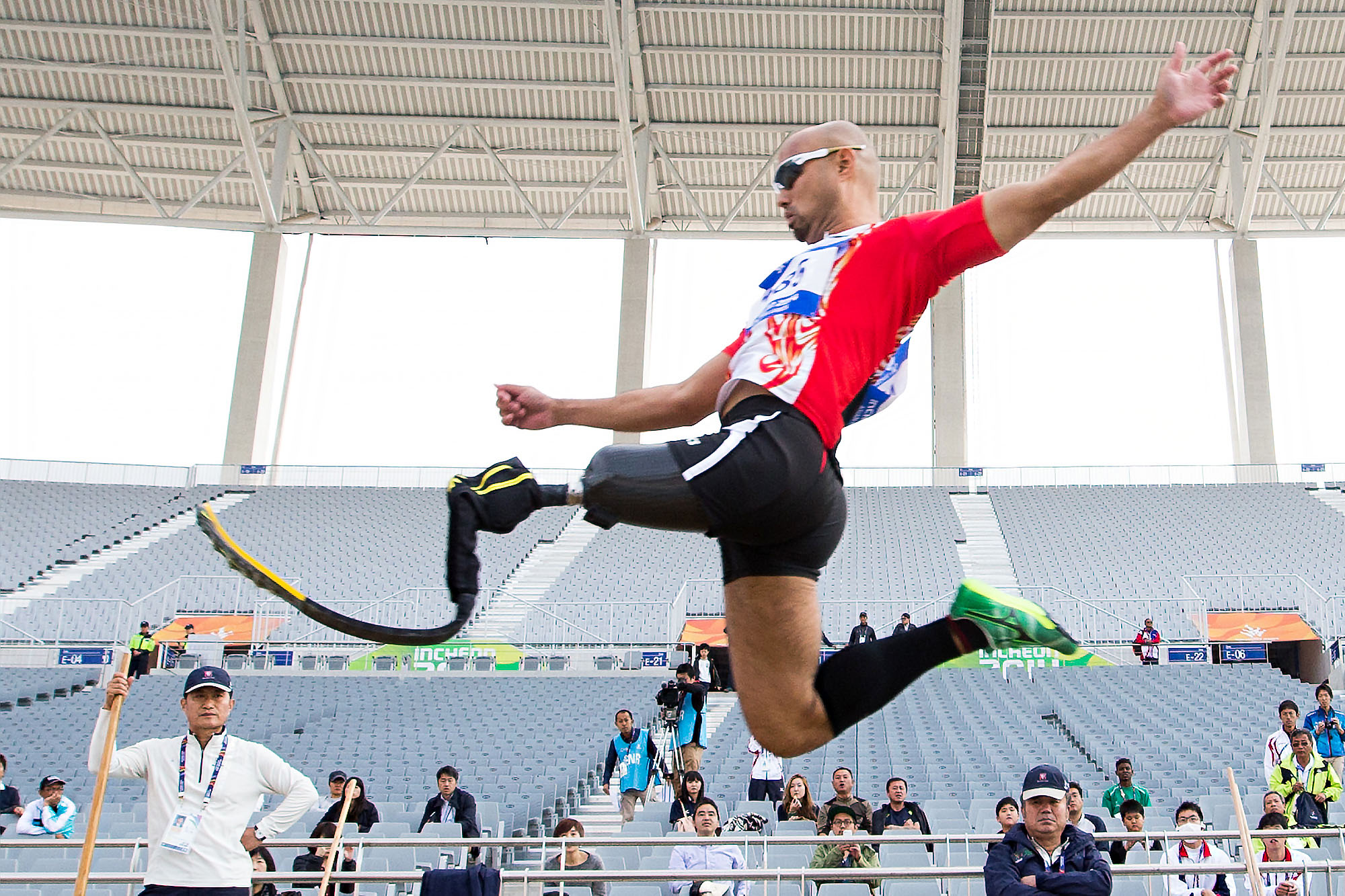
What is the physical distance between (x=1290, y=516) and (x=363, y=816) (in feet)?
66.6

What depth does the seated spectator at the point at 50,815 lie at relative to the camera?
7988 mm

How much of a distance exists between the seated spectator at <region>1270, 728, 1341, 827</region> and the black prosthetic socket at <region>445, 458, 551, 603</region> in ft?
22.1

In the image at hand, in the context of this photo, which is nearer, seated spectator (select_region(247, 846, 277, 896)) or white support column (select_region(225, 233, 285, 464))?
seated spectator (select_region(247, 846, 277, 896))

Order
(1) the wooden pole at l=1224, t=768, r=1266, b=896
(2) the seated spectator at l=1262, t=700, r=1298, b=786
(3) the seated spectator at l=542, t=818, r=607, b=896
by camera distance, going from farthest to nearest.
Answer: (2) the seated spectator at l=1262, t=700, r=1298, b=786 < (3) the seated spectator at l=542, t=818, r=607, b=896 < (1) the wooden pole at l=1224, t=768, r=1266, b=896

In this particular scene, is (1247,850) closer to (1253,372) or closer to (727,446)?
(727,446)

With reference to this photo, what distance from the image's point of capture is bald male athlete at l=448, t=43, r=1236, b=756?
2.24 m

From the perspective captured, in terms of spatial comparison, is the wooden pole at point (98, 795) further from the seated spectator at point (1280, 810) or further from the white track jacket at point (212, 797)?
the seated spectator at point (1280, 810)

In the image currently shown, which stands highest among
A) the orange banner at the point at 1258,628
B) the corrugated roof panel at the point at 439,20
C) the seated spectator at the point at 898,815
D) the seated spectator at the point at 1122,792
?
the corrugated roof panel at the point at 439,20

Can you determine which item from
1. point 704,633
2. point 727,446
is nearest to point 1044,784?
point 727,446

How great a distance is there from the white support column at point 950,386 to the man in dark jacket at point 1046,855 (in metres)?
21.2

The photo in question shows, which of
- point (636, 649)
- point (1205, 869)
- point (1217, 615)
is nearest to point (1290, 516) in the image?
point (1217, 615)

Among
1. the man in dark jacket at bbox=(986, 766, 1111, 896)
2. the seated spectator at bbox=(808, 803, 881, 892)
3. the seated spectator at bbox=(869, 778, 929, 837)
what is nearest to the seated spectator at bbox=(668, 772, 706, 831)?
the seated spectator at bbox=(808, 803, 881, 892)

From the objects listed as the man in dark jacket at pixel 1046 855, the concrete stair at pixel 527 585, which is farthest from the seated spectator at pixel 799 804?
the concrete stair at pixel 527 585

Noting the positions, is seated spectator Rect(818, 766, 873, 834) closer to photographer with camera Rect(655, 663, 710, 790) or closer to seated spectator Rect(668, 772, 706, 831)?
seated spectator Rect(668, 772, 706, 831)
